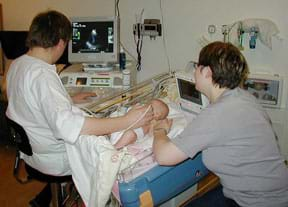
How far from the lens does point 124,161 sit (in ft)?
4.02

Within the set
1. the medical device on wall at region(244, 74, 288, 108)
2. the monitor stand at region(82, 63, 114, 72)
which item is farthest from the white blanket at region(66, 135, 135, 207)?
the medical device on wall at region(244, 74, 288, 108)

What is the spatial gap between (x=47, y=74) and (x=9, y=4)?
2397 mm

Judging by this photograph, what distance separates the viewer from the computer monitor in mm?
2391

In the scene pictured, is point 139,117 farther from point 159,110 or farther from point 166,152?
point 166,152

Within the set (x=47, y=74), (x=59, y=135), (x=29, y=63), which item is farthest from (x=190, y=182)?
(x=29, y=63)

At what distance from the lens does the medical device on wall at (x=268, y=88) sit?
6.98 feet

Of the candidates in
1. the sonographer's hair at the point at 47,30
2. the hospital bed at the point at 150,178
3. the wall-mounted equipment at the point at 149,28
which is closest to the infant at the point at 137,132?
the hospital bed at the point at 150,178

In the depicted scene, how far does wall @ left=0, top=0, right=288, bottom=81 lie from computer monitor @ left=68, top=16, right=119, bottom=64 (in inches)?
15.6

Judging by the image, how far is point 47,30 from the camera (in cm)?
157

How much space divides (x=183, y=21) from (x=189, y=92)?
2.93 ft

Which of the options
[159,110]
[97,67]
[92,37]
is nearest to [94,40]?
[92,37]

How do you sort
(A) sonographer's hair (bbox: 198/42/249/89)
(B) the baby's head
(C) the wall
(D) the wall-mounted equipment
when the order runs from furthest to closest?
1. (D) the wall-mounted equipment
2. (C) the wall
3. (B) the baby's head
4. (A) sonographer's hair (bbox: 198/42/249/89)

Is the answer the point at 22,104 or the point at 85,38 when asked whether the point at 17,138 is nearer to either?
the point at 22,104

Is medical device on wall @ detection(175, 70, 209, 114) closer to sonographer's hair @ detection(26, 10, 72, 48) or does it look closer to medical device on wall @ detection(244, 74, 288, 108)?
medical device on wall @ detection(244, 74, 288, 108)
